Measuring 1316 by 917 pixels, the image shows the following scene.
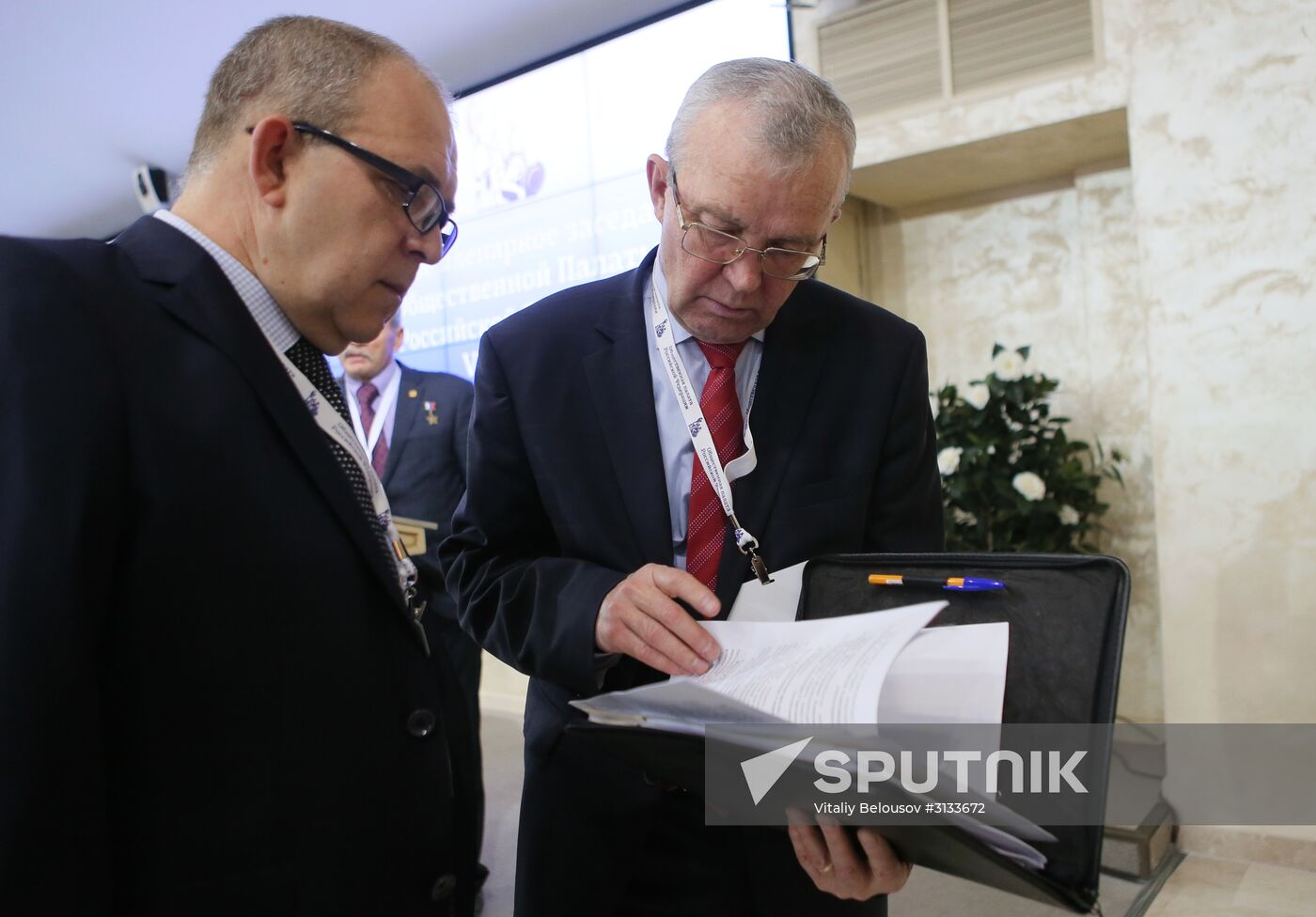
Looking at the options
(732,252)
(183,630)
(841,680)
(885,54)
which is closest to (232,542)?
(183,630)

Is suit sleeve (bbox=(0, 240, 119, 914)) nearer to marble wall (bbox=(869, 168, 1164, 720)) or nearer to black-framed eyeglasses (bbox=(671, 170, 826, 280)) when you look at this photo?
black-framed eyeglasses (bbox=(671, 170, 826, 280))

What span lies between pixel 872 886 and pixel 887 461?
598 mm

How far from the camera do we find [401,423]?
131 inches

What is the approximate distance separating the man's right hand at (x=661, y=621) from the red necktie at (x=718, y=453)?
162 mm

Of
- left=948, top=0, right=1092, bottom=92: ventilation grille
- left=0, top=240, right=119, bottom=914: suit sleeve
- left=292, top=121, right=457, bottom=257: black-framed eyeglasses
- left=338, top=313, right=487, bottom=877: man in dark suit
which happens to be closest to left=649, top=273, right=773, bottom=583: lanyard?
left=292, top=121, right=457, bottom=257: black-framed eyeglasses

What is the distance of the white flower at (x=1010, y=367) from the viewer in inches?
138

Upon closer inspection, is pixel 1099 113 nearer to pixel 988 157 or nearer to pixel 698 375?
pixel 988 157

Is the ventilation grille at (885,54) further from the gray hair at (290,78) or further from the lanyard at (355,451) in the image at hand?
the lanyard at (355,451)

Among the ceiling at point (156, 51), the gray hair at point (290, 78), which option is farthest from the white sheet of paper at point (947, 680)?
the ceiling at point (156, 51)

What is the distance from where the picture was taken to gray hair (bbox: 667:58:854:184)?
1206mm

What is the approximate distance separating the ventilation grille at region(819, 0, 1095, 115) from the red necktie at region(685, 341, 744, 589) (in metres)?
2.76

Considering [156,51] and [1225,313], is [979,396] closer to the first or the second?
[1225,313]

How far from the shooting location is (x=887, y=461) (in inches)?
53.0

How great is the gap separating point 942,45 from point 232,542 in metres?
3.61
